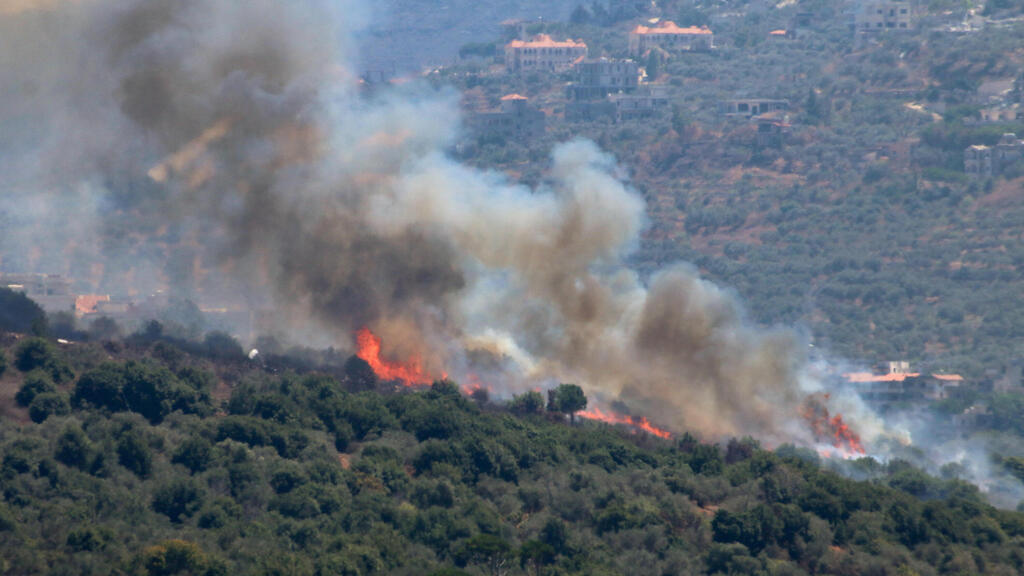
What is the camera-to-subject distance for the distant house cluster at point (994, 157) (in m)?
189

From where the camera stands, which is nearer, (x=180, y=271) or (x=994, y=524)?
(x=994, y=524)

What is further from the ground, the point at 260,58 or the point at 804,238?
the point at 260,58

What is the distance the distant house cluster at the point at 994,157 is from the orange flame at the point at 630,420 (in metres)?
109

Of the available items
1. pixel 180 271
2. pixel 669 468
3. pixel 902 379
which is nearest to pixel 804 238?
pixel 902 379

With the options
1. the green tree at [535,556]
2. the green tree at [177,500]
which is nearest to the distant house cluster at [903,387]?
the green tree at [535,556]

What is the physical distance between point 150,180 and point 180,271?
94.1ft

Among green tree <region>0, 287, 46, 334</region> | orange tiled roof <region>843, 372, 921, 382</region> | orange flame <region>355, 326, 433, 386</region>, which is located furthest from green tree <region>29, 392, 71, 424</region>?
orange tiled roof <region>843, 372, 921, 382</region>

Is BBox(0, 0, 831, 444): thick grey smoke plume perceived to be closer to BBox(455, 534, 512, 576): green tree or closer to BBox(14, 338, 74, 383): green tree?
BBox(14, 338, 74, 383): green tree

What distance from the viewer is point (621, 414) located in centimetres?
9231

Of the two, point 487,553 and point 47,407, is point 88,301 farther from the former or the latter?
point 487,553

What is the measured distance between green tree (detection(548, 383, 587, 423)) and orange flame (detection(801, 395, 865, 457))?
13083mm

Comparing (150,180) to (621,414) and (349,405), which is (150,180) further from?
(621,414)

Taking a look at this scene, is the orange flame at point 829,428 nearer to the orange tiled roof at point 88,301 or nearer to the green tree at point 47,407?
the green tree at point 47,407

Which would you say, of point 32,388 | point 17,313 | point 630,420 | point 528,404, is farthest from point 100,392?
point 630,420
